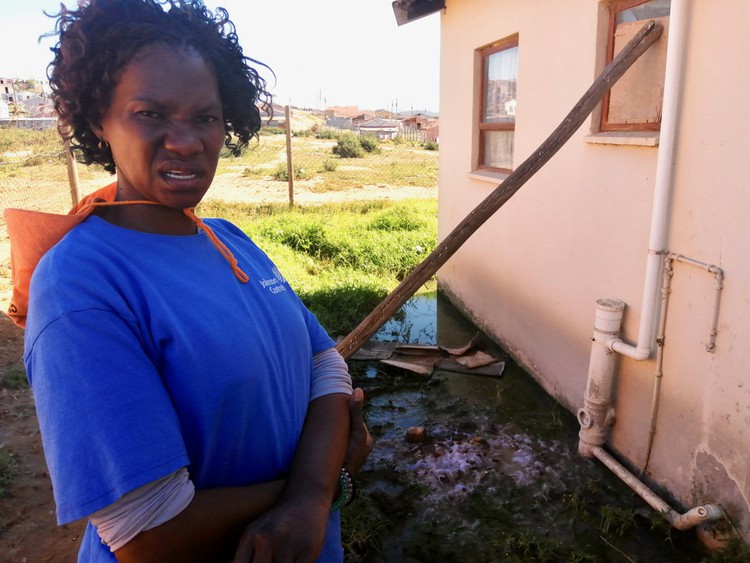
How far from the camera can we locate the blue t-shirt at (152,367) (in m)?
0.84

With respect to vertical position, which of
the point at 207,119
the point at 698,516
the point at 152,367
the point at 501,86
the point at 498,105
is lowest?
the point at 698,516

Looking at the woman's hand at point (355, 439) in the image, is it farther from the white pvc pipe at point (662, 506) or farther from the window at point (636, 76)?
the window at point (636, 76)

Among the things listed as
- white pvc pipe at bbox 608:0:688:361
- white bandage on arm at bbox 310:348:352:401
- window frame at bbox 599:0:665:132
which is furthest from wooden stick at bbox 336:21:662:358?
white bandage on arm at bbox 310:348:352:401

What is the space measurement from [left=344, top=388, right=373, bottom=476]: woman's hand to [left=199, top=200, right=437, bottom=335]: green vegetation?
14.4 feet

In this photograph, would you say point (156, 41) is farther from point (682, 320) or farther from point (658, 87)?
point (658, 87)

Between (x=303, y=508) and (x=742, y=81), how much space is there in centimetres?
241

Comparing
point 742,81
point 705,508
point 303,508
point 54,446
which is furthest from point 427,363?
point 54,446

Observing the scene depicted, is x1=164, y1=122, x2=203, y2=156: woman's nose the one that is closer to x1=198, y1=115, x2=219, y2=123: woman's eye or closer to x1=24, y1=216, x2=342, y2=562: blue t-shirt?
x1=198, y1=115, x2=219, y2=123: woman's eye

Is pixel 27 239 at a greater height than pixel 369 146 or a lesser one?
lesser

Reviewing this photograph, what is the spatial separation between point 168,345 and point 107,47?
1.96ft

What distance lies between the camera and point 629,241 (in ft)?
10.4

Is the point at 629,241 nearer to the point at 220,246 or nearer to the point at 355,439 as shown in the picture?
the point at 355,439

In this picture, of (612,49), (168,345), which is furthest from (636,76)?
(168,345)

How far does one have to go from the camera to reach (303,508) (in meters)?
1.08
